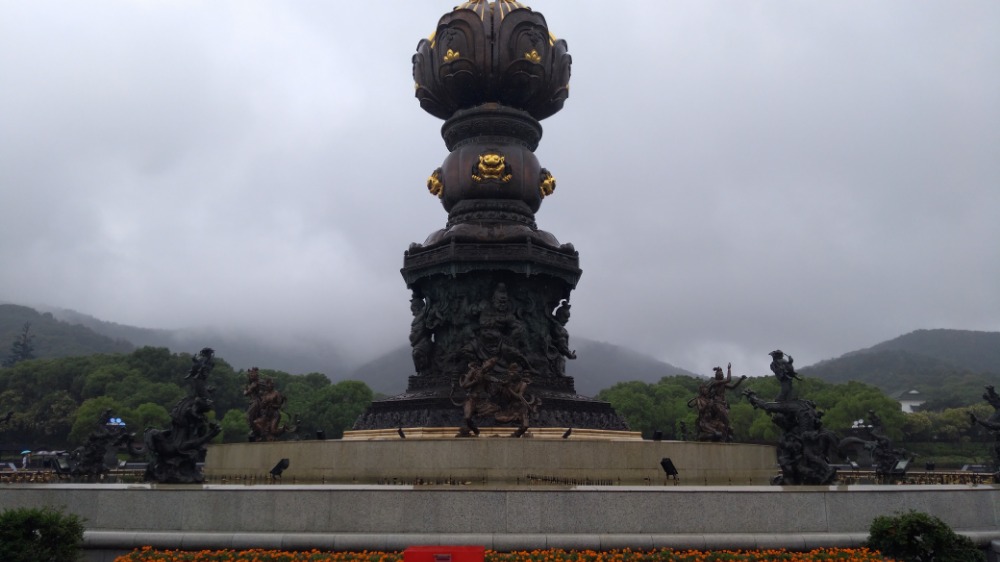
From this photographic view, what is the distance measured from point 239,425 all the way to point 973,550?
60.2 m

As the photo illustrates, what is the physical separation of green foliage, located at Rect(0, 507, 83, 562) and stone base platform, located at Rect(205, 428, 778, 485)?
21.6 feet

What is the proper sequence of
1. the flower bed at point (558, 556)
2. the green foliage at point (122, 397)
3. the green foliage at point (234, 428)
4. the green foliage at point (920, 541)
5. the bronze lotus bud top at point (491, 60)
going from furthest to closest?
the green foliage at point (122, 397), the green foliage at point (234, 428), the bronze lotus bud top at point (491, 60), the flower bed at point (558, 556), the green foliage at point (920, 541)

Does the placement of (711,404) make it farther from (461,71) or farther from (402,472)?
(461,71)

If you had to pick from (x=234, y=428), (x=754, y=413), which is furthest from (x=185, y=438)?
(x=754, y=413)

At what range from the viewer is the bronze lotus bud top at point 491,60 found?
25.8m

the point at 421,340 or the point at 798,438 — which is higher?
the point at 421,340

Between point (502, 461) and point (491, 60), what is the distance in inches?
583

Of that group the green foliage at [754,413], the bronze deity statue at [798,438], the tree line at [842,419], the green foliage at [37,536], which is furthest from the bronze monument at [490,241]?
the tree line at [842,419]

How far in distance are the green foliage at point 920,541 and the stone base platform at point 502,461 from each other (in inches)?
227

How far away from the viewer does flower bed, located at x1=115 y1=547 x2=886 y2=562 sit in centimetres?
1049

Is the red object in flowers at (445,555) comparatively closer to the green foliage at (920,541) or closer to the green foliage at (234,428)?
the green foliage at (920,541)

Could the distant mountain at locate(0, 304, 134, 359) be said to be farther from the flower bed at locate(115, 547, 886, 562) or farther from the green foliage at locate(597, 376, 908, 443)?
the flower bed at locate(115, 547, 886, 562)

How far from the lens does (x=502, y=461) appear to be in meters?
16.0

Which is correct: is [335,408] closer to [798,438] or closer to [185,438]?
[185,438]
